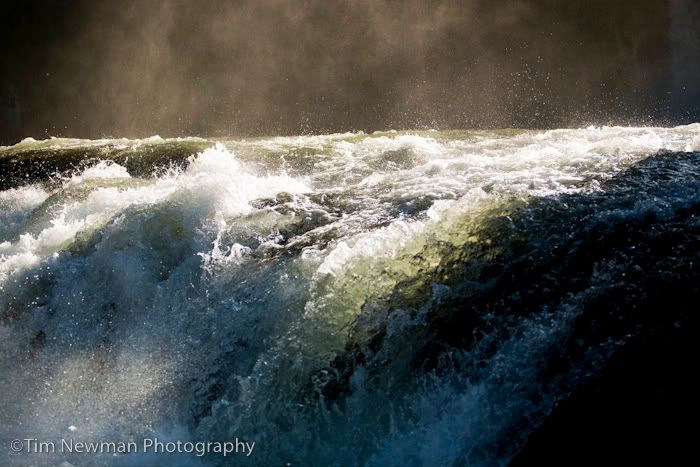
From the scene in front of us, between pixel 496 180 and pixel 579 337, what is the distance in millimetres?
1718

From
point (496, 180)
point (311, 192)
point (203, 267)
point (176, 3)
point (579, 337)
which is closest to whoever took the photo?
point (579, 337)

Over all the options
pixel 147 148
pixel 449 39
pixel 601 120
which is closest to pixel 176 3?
pixel 449 39

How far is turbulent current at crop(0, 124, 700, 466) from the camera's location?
2924 mm

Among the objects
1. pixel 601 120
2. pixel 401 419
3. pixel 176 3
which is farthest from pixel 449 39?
pixel 401 419

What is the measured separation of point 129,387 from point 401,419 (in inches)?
62.0

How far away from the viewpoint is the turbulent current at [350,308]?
115 inches

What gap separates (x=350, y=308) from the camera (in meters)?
3.38

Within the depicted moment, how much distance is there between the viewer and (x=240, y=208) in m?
4.51

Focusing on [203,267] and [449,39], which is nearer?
[203,267]

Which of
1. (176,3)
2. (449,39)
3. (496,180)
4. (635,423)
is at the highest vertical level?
(176,3)

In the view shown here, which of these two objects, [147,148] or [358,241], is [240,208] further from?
[147,148]

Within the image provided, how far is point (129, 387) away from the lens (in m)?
3.59

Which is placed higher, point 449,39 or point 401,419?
point 449,39

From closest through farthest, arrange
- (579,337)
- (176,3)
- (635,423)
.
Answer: (635,423), (579,337), (176,3)
